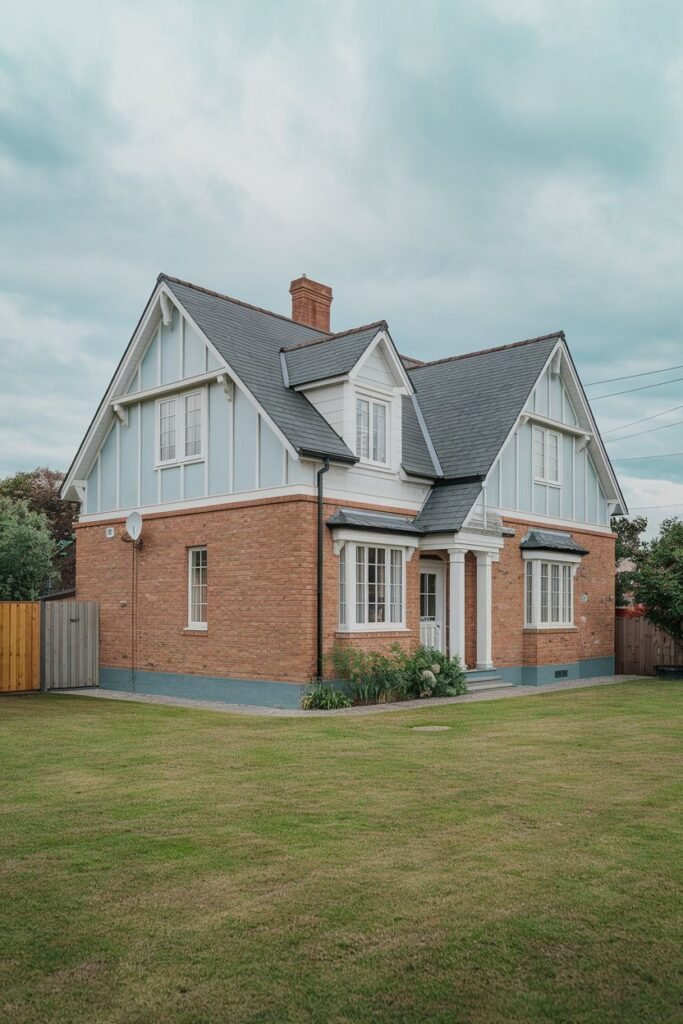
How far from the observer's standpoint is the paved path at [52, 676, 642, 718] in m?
15.4

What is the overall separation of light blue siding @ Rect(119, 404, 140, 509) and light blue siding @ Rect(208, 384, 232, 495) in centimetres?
283

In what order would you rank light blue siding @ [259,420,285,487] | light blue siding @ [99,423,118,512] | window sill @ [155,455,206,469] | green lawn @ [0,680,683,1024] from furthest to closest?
light blue siding @ [99,423,118,512] < window sill @ [155,455,206,469] < light blue siding @ [259,420,285,487] < green lawn @ [0,680,683,1024]

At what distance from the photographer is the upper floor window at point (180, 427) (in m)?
18.8

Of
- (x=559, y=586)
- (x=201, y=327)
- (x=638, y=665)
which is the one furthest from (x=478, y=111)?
(x=638, y=665)

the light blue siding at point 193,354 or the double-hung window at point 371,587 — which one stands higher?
the light blue siding at point 193,354

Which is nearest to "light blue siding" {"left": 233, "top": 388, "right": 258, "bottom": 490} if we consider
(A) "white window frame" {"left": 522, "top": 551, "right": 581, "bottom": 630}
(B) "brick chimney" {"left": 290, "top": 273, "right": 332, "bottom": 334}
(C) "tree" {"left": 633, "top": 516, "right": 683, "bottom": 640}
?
(B) "brick chimney" {"left": 290, "top": 273, "right": 332, "bottom": 334}

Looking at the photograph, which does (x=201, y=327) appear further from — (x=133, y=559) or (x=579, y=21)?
(x=579, y=21)

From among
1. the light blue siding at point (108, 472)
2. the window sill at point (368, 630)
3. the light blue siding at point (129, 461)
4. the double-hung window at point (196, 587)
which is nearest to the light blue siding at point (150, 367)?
the light blue siding at point (129, 461)

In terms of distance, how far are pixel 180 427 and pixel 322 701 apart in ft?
22.8

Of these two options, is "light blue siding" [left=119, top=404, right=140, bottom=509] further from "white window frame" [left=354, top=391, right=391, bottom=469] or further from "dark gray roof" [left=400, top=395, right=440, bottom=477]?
"dark gray roof" [left=400, top=395, right=440, bottom=477]

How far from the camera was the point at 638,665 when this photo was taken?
2464 cm

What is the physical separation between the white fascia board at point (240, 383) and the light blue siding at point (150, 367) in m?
1.34

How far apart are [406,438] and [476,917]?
51.7ft

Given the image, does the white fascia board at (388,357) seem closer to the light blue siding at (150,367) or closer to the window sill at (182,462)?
the window sill at (182,462)
